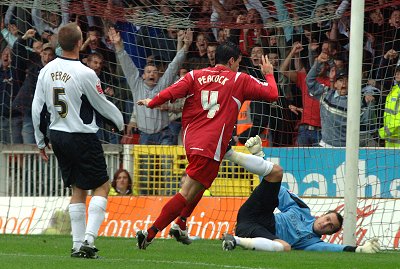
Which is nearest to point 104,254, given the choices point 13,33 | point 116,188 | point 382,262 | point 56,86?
point 56,86

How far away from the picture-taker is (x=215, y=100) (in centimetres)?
1110

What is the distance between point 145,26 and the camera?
1514cm

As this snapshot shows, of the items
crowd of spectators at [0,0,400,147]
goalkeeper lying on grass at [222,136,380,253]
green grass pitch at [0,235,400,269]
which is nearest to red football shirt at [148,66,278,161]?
goalkeeper lying on grass at [222,136,380,253]

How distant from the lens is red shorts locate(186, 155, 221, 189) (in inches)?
435

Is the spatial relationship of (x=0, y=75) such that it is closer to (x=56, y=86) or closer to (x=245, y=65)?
(x=245, y=65)

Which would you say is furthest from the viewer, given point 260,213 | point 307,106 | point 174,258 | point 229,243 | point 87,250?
point 307,106

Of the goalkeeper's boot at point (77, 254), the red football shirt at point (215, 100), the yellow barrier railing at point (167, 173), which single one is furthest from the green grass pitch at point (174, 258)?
the yellow barrier railing at point (167, 173)

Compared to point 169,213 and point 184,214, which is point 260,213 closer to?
point 184,214

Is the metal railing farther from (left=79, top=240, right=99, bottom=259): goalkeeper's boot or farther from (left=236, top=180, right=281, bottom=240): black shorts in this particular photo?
(left=79, top=240, right=99, bottom=259): goalkeeper's boot

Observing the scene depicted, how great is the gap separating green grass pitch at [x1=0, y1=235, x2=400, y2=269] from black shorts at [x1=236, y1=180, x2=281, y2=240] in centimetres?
27

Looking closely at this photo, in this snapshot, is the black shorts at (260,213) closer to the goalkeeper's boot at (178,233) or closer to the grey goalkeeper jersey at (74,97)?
the goalkeeper's boot at (178,233)

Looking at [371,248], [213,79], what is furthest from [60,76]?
[371,248]

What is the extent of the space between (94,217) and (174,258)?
806 mm

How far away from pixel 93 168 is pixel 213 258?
51.6 inches
